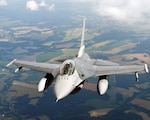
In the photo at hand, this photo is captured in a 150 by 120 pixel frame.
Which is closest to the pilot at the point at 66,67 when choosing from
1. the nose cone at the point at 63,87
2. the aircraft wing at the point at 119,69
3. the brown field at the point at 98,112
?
the nose cone at the point at 63,87

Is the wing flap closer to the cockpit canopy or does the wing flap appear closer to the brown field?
the cockpit canopy

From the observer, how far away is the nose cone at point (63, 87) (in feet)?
105

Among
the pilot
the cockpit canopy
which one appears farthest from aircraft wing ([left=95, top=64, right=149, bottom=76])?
the pilot

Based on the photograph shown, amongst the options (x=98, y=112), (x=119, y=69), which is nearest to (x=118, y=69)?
(x=119, y=69)

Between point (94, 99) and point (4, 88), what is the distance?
6745 centimetres

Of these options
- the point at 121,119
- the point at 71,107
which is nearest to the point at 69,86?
the point at 121,119

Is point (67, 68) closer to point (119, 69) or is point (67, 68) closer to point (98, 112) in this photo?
point (119, 69)

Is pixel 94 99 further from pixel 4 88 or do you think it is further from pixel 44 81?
pixel 44 81

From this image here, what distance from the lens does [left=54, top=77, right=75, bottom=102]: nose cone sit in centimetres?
3197

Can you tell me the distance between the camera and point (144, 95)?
172625 millimetres

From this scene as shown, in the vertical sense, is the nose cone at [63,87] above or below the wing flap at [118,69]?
below

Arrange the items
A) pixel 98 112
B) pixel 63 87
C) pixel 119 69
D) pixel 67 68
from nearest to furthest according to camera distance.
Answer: pixel 63 87 → pixel 67 68 → pixel 119 69 → pixel 98 112

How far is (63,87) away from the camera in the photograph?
1288 inches

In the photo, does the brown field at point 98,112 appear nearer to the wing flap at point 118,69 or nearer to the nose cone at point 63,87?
the wing flap at point 118,69
